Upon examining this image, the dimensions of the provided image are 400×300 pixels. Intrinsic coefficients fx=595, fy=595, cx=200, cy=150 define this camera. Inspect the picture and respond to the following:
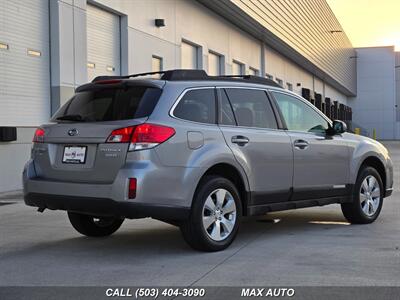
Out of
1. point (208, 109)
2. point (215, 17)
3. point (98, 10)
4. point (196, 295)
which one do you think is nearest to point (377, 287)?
point (196, 295)

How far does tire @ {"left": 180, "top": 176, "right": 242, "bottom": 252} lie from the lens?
19.1ft

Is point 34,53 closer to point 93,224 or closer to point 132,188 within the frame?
point 93,224

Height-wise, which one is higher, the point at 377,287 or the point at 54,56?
the point at 54,56

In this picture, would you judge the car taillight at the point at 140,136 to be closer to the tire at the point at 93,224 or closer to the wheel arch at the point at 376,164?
the tire at the point at 93,224

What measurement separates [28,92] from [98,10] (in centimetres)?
320

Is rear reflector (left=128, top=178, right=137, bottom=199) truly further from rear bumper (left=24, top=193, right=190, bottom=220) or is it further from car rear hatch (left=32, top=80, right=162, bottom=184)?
car rear hatch (left=32, top=80, right=162, bottom=184)

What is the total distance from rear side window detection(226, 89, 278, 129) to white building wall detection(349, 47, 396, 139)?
61449 millimetres

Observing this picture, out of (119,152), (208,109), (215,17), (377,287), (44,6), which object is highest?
(215,17)

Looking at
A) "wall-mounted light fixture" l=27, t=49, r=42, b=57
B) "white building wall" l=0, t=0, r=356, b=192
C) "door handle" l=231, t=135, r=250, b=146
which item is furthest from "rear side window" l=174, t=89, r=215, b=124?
"wall-mounted light fixture" l=27, t=49, r=42, b=57

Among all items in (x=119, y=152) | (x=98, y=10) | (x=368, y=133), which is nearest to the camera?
(x=119, y=152)

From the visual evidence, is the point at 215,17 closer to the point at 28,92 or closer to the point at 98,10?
the point at 98,10

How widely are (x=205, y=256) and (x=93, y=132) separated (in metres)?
1.63

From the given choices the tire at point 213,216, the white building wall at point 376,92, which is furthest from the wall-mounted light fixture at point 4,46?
the white building wall at point 376,92

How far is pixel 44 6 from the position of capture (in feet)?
40.9
